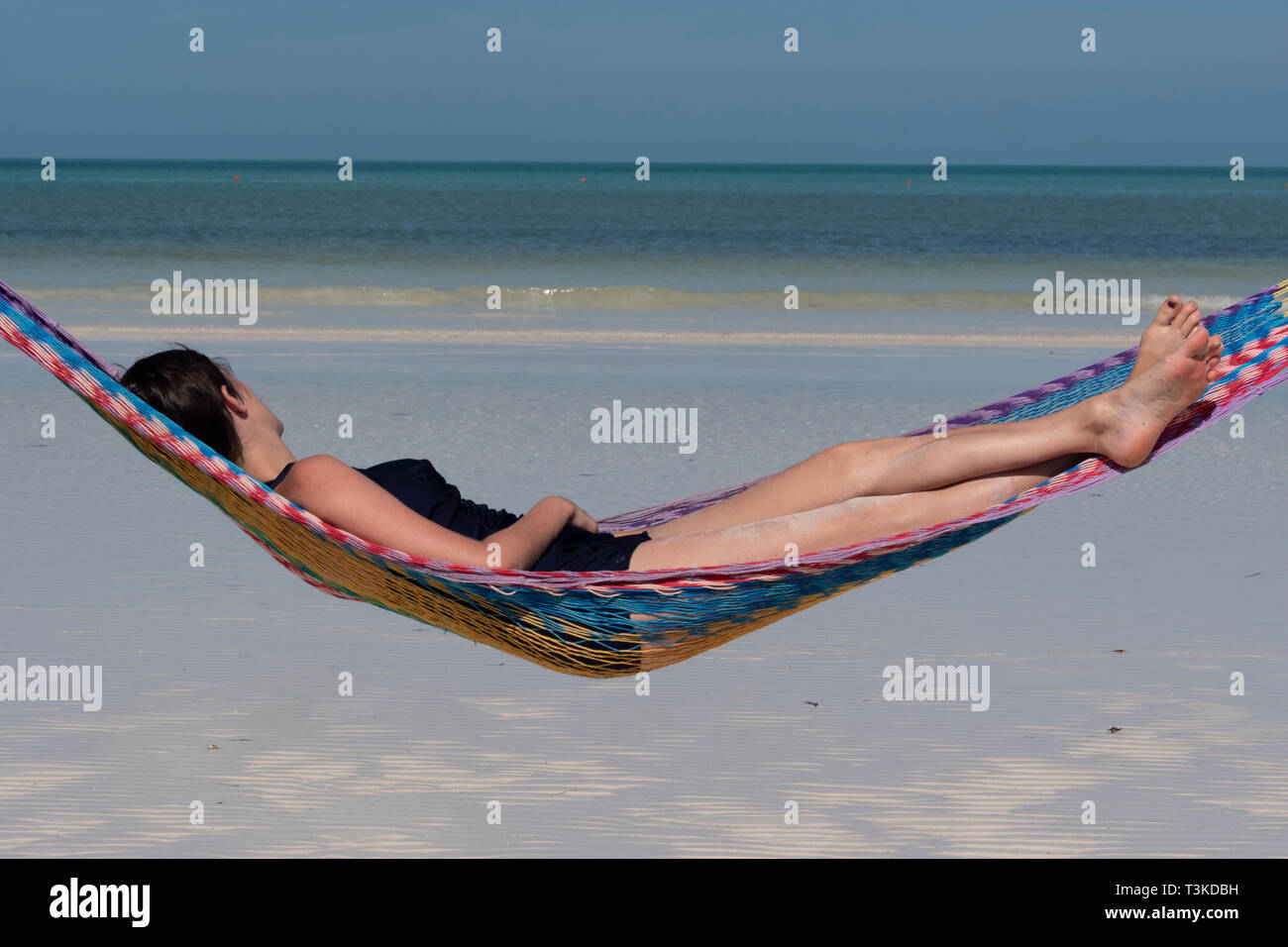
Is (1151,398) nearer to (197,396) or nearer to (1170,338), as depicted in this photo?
(1170,338)

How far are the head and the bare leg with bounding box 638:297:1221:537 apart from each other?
1.00 meters

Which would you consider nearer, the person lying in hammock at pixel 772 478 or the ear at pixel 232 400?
the person lying in hammock at pixel 772 478

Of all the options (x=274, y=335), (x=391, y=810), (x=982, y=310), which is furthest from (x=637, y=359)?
(x=391, y=810)

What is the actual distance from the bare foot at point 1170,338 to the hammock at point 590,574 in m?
0.07

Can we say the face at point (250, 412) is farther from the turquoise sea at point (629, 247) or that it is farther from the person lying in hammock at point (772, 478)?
the turquoise sea at point (629, 247)

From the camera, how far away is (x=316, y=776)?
2635mm

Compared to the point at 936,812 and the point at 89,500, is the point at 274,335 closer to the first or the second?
the point at 89,500

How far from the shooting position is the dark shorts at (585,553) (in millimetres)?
2518

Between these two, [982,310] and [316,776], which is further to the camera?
[982,310]

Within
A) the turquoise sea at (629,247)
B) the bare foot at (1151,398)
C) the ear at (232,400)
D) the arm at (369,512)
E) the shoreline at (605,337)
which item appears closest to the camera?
the bare foot at (1151,398)

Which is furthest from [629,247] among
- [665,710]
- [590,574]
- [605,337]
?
[590,574]

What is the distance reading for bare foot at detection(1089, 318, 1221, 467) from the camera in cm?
224

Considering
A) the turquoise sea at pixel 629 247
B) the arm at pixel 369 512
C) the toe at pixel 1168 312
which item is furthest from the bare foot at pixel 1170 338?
the turquoise sea at pixel 629 247

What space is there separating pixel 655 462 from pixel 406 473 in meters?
A: 2.63
